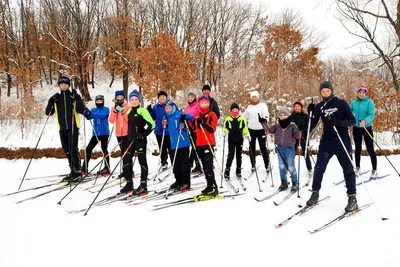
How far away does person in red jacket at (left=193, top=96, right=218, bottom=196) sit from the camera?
5.00m

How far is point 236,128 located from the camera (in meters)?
6.23

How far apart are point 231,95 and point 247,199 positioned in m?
10.1

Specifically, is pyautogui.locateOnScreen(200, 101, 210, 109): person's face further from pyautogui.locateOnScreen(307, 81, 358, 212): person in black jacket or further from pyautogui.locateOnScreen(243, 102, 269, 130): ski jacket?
pyautogui.locateOnScreen(307, 81, 358, 212): person in black jacket

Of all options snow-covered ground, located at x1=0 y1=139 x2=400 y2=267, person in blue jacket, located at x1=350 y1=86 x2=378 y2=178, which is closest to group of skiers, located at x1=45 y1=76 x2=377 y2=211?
person in blue jacket, located at x1=350 y1=86 x2=378 y2=178

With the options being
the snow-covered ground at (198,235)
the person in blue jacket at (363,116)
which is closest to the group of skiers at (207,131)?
the person in blue jacket at (363,116)

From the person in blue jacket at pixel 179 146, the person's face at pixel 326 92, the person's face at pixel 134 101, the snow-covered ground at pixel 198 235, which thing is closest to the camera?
the snow-covered ground at pixel 198 235

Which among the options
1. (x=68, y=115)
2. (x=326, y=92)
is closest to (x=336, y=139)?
(x=326, y=92)

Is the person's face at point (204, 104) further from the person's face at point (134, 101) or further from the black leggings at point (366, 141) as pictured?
the black leggings at point (366, 141)

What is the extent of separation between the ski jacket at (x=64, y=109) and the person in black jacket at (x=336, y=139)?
482 cm

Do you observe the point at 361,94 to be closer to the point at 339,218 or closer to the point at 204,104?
the point at 339,218

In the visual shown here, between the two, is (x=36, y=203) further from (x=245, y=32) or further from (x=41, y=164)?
(x=245, y=32)

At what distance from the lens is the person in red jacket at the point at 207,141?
5.00m

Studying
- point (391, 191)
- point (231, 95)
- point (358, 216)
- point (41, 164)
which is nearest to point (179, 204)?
point (358, 216)

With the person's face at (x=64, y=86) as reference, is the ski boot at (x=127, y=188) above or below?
below
